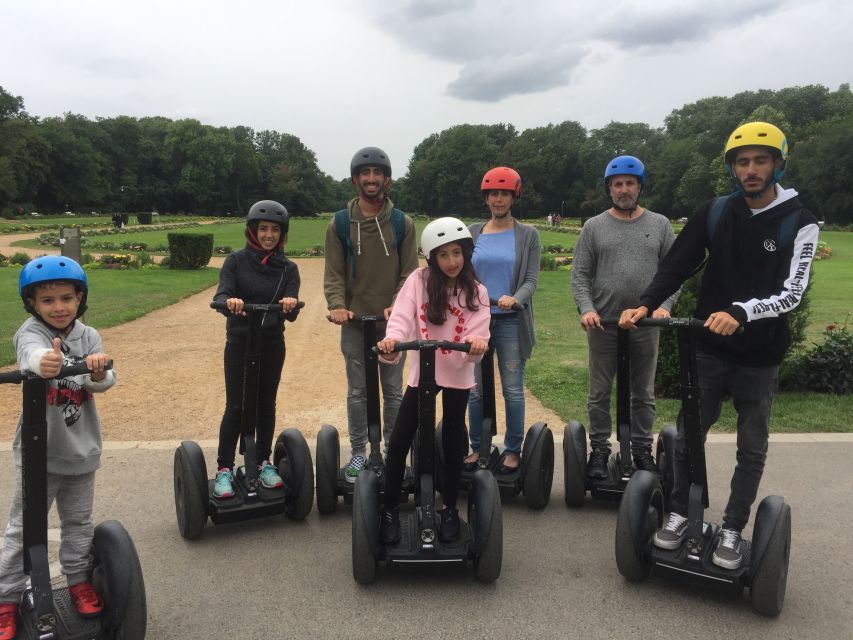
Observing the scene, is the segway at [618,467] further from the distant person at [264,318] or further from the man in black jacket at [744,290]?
the distant person at [264,318]

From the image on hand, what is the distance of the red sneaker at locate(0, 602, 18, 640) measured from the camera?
2586 millimetres

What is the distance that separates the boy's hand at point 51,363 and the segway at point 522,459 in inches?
90.1

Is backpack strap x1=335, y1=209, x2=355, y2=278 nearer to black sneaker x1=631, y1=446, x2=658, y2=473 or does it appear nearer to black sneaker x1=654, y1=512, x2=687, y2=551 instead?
black sneaker x1=631, y1=446, x2=658, y2=473

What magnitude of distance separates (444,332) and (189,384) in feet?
16.1

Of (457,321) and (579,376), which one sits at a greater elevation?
(457,321)

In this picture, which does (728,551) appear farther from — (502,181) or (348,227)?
(348,227)

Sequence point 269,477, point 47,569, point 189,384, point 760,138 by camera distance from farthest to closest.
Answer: point 189,384 → point 269,477 → point 760,138 → point 47,569

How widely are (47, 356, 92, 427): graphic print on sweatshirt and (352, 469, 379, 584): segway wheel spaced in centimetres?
131

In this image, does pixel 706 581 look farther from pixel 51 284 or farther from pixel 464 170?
Answer: pixel 464 170

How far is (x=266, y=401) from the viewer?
4.04m

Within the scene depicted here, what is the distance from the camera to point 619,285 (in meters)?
4.16

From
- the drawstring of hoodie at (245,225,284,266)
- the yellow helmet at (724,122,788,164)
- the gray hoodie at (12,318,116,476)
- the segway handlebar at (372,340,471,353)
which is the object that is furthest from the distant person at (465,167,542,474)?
the gray hoodie at (12,318,116,476)

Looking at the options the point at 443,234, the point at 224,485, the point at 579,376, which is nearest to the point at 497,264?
the point at 443,234

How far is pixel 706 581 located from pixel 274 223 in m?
2.95
